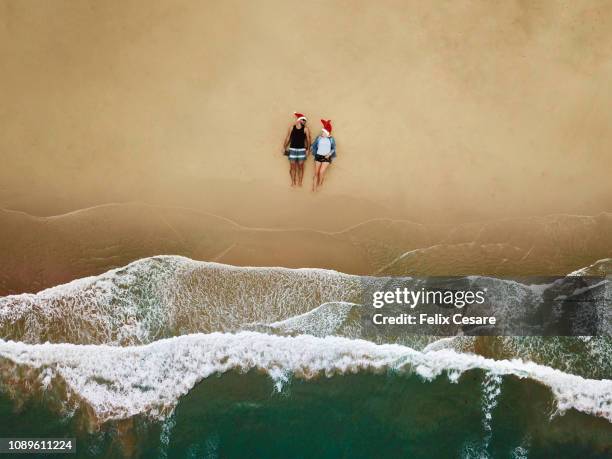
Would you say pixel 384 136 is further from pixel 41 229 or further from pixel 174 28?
pixel 41 229

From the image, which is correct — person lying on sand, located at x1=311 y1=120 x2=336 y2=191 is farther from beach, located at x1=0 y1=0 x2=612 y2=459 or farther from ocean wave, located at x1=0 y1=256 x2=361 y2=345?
ocean wave, located at x1=0 y1=256 x2=361 y2=345

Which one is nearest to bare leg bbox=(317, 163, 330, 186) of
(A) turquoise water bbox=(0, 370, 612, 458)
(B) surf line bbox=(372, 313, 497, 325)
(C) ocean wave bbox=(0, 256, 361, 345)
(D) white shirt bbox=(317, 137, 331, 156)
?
(D) white shirt bbox=(317, 137, 331, 156)

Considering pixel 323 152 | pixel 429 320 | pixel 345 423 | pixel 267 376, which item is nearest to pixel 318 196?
pixel 323 152

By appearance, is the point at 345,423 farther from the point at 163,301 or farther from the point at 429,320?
the point at 163,301

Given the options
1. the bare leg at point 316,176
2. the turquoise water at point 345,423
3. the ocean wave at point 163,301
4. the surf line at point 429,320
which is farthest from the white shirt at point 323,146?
the turquoise water at point 345,423

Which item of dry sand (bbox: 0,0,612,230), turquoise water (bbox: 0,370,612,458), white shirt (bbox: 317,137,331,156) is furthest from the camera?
dry sand (bbox: 0,0,612,230)

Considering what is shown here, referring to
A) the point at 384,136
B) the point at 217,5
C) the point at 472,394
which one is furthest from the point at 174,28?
the point at 472,394

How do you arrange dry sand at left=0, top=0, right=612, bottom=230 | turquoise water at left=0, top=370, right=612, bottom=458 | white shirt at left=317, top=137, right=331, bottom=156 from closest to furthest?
turquoise water at left=0, top=370, right=612, bottom=458 → white shirt at left=317, top=137, right=331, bottom=156 → dry sand at left=0, top=0, right=612, bottom=230

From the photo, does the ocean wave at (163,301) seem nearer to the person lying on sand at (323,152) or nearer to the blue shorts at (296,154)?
the person lying on sand at (323,152)
